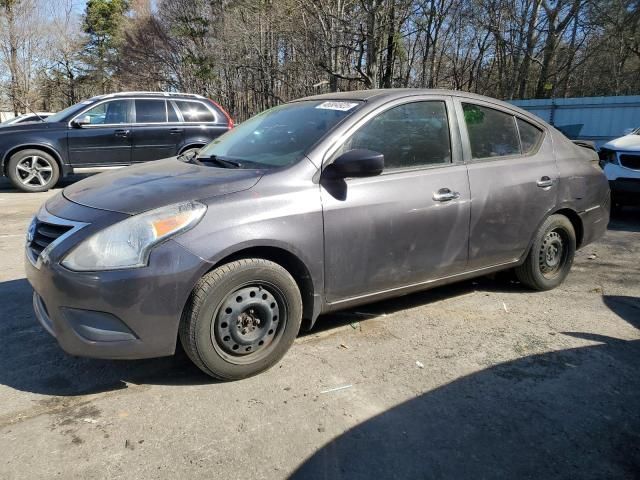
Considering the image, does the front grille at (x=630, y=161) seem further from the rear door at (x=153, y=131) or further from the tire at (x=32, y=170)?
the tire at (x=32, y=170)

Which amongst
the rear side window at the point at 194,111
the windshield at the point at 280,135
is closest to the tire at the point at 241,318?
the windshield at the point at 280,135

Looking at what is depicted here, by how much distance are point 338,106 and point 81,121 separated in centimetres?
806

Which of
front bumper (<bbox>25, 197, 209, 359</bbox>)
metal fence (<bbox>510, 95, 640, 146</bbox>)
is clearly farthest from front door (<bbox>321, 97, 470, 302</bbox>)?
metal fence (<bbox>510, 95, 640, 146</bbox>)

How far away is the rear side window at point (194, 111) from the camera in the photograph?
10.6 m

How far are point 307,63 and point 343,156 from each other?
2080cm

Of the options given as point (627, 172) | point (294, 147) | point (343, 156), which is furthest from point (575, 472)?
point (627, 172)

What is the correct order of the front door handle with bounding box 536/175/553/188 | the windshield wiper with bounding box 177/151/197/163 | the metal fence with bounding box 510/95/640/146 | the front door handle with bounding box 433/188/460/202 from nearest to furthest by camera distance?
the front door handle with bounding box 433/188/460/202 < the windshield wiper with bounding box 177/151/197/163 < the front door handle with bounding box 536/175/553/188 < the metal fence with bounding box 510/95/640/146

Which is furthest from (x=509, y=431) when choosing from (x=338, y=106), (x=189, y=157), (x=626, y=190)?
(x=626, y=190)

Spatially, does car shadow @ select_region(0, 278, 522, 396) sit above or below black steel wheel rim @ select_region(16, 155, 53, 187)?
below

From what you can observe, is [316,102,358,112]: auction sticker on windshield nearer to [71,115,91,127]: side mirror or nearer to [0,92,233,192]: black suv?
[0,92,233,192]: black suv

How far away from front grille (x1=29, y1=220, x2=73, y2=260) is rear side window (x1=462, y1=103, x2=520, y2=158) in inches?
113

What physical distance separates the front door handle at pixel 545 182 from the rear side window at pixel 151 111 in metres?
8.17

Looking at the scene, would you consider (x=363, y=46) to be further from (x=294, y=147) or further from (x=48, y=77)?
(x=48, y=77)

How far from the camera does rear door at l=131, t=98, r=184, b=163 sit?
1038 cm
